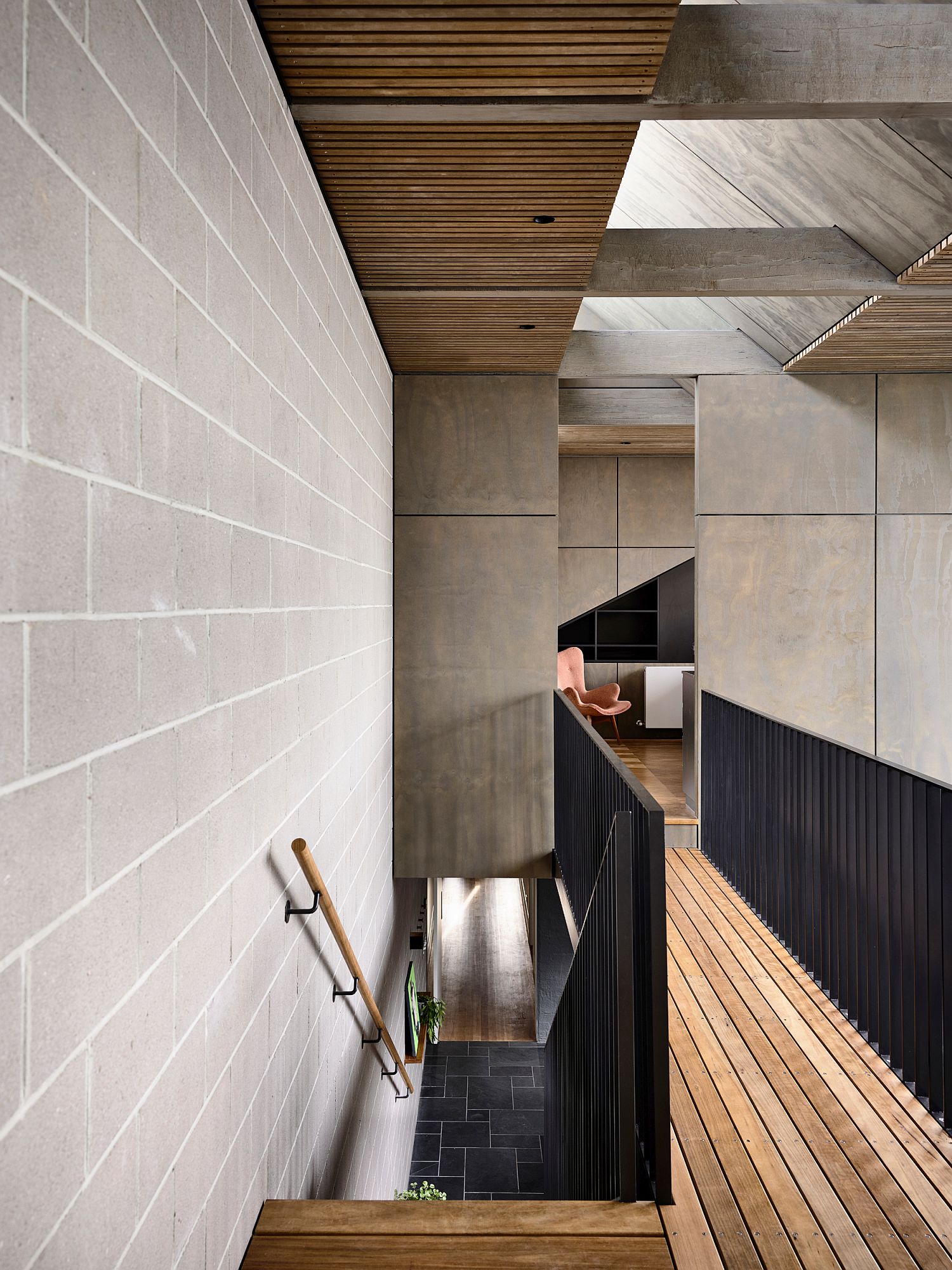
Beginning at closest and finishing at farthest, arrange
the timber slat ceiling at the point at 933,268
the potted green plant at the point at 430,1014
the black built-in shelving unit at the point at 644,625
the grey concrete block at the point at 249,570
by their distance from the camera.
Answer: the grey concrete block at the point at 249,570 → the timber slat ceiling at the point at 933,268 → the potted green plant at the point at 430,1014 → the black built-in shelving unit at the point at 644,625

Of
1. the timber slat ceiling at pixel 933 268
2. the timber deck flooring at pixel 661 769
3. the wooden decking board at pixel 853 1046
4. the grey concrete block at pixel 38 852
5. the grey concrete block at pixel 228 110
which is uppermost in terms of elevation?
the timber slat ceiling at pixel 933 268

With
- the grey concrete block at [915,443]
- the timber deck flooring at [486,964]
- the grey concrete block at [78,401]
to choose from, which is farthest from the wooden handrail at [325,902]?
the timber deck flooring at [486,964]

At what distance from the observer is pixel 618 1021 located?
2441 millimetres

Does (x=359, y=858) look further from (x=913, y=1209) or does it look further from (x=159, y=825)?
(x=159, y=825)

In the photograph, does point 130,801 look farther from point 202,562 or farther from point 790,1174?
point 790,1174

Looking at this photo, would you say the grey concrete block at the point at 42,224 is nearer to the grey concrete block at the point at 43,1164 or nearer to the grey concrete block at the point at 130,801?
the grey concrete block at the point at 130,801

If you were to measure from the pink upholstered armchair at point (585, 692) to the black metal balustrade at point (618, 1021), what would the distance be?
6.08m

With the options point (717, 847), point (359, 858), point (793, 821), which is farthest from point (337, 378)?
point (717, 847)

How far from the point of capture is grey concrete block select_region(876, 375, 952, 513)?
6.27m

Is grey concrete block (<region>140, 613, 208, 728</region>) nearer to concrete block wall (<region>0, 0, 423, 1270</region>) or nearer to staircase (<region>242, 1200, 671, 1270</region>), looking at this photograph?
concrete block wall (<region>0, 0, 423, 1270</region>)

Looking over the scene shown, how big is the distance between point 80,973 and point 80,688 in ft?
1.27

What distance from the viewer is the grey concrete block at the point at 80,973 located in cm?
114

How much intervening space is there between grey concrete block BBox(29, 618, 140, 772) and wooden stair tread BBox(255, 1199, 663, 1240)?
1505 millimetres

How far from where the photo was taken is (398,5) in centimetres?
225
